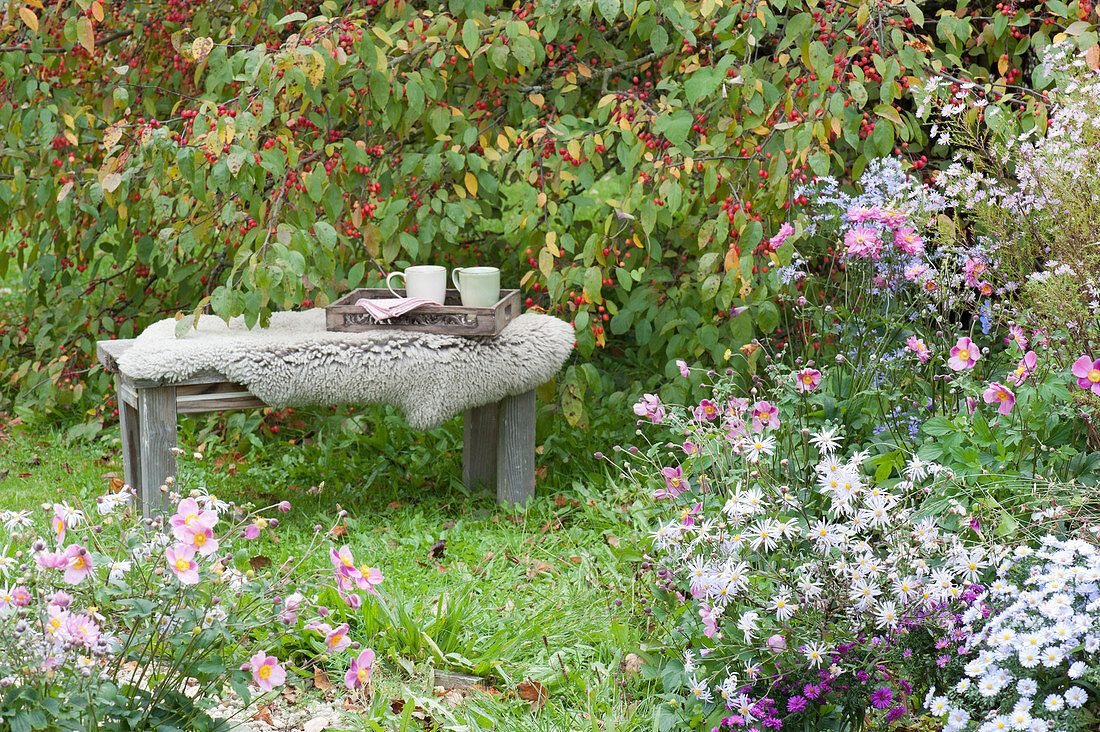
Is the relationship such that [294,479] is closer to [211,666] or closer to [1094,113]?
[211,666]

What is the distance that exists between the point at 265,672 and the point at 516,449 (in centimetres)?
160

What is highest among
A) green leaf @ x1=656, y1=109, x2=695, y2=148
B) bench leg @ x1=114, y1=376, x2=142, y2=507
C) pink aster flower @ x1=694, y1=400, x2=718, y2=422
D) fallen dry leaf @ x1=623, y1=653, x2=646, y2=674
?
green leaf @ x1=656, y1=109, x2=695, y2=148

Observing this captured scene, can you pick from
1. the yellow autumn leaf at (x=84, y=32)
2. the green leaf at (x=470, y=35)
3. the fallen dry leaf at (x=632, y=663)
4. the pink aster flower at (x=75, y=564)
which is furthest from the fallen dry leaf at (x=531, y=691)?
the yellow autumn leaf at (x=84, y=32)

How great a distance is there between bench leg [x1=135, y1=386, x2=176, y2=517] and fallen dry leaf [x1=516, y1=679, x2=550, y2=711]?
3.63 feet

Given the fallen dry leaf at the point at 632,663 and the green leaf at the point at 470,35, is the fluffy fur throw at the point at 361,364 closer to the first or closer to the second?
the green leaf at the point at 470,35

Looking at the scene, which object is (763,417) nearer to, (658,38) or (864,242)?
(864,242)

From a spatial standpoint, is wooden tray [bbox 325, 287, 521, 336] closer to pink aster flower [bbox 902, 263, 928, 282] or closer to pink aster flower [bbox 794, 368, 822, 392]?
pink aster flower [bbox 794, 368, 822, 392]

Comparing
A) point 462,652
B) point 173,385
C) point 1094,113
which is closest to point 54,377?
point 173,385

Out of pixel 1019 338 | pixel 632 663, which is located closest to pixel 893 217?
pixel 1019 338

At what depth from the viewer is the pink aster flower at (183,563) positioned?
144cm

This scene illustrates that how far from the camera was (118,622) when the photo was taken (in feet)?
5.31

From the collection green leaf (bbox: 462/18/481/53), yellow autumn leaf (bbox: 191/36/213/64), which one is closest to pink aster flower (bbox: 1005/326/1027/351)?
green leaf (bbox: 462/18/481/53)

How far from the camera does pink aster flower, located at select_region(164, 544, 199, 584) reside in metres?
1.44

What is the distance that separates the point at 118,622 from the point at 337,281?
1898 mm
